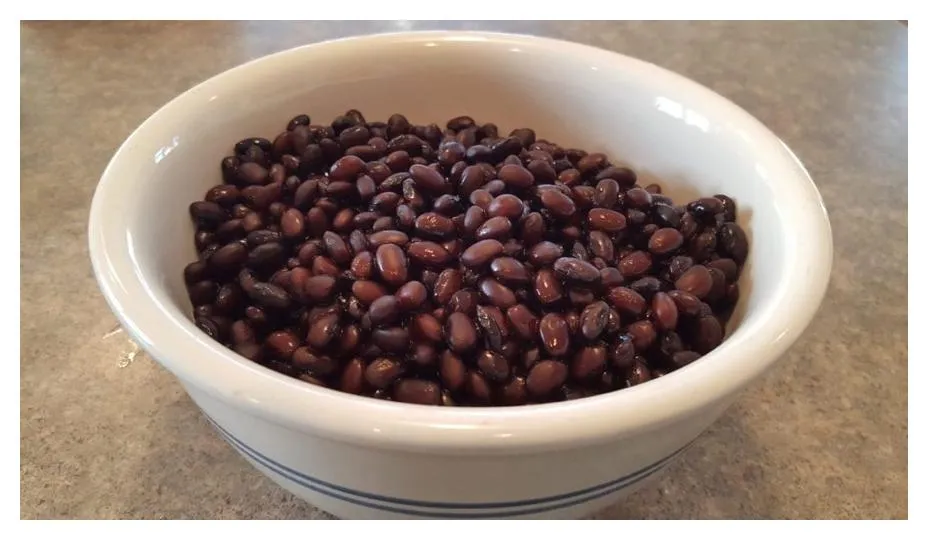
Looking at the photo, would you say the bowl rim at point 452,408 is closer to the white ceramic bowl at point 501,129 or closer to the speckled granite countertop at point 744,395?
the white ceramic bowl at point 501,129

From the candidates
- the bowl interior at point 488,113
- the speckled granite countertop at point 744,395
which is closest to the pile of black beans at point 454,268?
the bowl interior at point 488,113

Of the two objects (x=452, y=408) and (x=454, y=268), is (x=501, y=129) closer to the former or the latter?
(x=454, y=268)

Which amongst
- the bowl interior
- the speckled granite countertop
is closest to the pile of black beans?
the bowl interior

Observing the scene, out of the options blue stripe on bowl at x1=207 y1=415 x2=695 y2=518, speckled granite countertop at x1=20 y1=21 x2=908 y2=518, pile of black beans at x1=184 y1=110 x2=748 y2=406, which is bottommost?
speckled granite countertop at x1=20 y1=21 x2=908 y2=518

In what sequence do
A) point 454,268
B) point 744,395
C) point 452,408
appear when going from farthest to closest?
point 744,395, point 454,268, point 452,408

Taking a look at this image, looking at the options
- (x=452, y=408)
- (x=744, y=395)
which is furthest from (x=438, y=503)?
(x=744, y=395)

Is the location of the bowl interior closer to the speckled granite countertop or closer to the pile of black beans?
the pile of black beans

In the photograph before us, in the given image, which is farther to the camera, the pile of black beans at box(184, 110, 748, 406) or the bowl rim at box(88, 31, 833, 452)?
the pile of black beans at box(184, 110, 748, 406)

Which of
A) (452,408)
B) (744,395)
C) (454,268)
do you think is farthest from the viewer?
(744,395)
